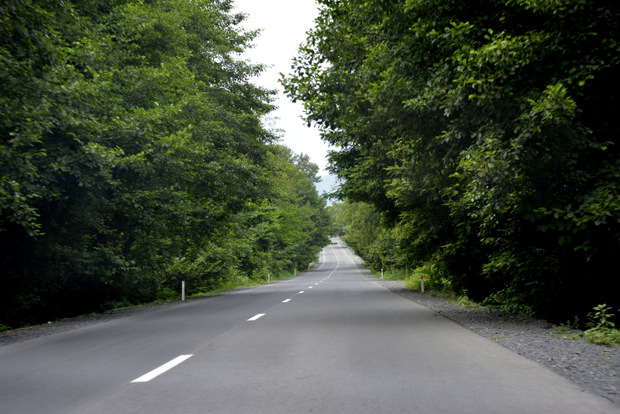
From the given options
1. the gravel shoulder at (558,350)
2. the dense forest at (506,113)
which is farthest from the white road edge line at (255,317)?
the dense forest at (506,113)

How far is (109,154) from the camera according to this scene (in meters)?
12.2

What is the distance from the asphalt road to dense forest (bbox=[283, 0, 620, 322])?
8.65 ft

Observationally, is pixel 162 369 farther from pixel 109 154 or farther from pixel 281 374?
pixel 109 154

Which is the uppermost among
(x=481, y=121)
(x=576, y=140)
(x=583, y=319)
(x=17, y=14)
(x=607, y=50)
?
(x=17, y=14)

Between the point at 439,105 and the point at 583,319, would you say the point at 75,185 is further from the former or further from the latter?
the point at 583,319

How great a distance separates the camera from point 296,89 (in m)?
13.0

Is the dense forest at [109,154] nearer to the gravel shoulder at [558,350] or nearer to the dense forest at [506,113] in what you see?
the dense forest at [506,113]

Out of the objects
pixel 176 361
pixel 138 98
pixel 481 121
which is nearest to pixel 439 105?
pixel 481 121

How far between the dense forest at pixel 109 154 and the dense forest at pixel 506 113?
16.4 feet

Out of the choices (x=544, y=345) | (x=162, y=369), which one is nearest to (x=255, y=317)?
(x=162, y=369)

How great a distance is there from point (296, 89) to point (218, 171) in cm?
907

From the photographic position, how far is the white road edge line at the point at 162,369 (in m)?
5.43

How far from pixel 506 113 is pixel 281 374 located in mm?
5511

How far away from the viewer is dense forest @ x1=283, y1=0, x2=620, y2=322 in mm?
7422
